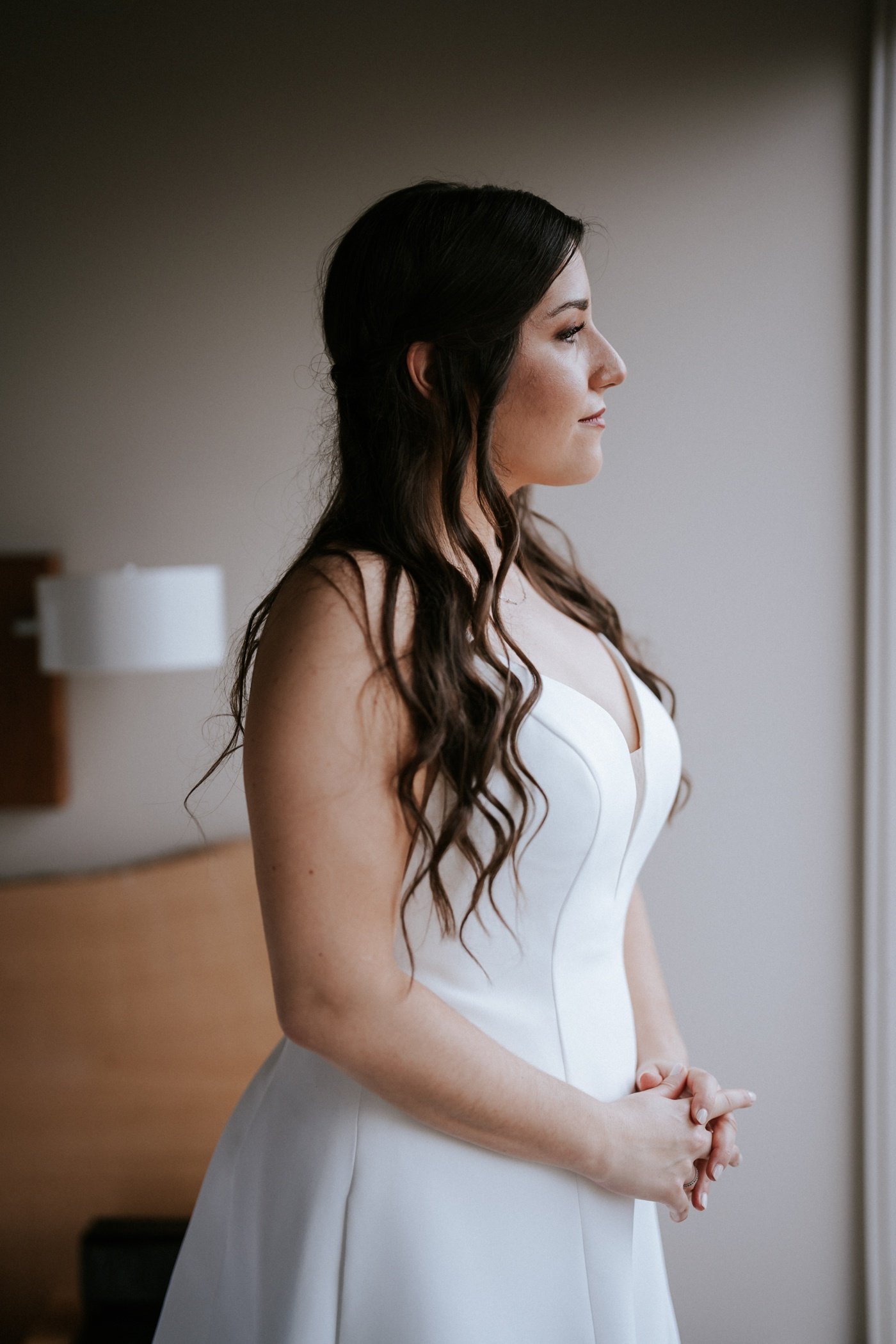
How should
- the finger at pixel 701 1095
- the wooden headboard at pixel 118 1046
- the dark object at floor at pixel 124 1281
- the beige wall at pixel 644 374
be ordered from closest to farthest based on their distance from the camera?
the finger at pixel 701 1095 → the dark object at floor at pixel 124 1281 → the beige wall at pixel 644 374 → the wooden headboard at pixel 118 1046

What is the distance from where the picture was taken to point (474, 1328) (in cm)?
92

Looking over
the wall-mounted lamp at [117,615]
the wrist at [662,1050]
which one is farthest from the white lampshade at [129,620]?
the wrist at [662,1050]

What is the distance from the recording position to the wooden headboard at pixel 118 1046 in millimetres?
2137

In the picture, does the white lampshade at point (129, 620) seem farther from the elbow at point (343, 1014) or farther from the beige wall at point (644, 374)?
the elbow at point (343, 1014)

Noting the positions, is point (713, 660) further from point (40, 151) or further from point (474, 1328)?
point (40, 151)

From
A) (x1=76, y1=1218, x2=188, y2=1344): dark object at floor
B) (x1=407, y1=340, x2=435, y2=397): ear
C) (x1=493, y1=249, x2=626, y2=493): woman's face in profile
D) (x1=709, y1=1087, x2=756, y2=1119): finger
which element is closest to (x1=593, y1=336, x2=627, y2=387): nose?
(x1=493, y1=249, x2=626, y2=493): woman's face in profile

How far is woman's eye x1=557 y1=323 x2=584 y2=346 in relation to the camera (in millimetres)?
998

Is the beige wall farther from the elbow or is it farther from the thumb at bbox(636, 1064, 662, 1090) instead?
the elbow

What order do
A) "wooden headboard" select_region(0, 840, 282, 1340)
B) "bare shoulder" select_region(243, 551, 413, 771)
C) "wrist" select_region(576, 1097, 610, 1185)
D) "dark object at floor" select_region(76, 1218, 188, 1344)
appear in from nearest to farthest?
"bare shoulder" select_region(243, 551, 413, 771)
"wrist" select_region(576, 1097, 610, 1185)
"dark object at floor" select_region(76, 1218, 188, 1344)
"wooden headboard" select_region(0, 840, 282, 1340)

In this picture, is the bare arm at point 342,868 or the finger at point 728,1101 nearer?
the bare arm at point 342,868

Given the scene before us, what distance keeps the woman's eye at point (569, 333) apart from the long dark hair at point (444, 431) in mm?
48

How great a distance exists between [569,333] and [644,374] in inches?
44.7

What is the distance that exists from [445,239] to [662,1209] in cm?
195

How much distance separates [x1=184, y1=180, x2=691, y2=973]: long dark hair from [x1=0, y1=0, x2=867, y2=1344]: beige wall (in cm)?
112
